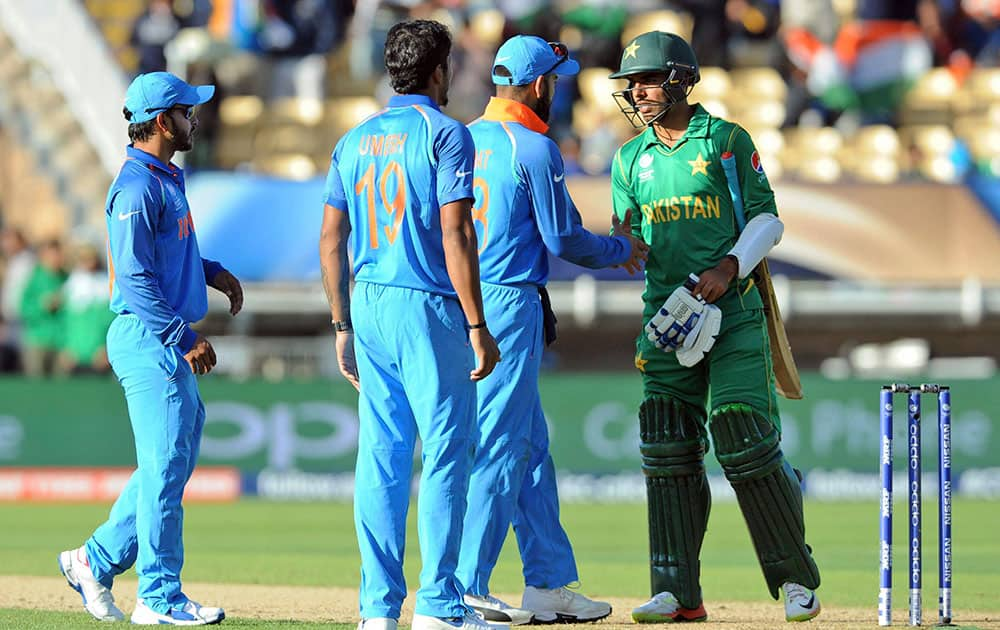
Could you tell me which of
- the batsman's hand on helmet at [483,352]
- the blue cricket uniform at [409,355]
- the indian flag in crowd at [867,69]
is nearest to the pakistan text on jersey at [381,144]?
the blue cricket uniform at [409,355]

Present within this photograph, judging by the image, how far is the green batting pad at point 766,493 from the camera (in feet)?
26.1

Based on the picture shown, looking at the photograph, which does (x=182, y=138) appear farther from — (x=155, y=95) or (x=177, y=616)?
(x=177, y=616)

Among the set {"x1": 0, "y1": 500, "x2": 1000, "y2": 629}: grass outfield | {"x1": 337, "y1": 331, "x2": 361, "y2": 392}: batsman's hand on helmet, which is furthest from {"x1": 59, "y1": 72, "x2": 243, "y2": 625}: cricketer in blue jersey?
{"x1": 337, "y1": 331, "x2": 361, "y2": 392}: batsman's hand on helmet

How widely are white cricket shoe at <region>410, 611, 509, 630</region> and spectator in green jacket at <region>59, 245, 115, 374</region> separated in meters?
12.6

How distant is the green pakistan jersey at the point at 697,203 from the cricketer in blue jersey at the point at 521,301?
150 mm

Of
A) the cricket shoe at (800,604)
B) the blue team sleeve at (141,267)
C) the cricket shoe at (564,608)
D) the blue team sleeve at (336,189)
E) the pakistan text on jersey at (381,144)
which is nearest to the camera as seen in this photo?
the pakistan text on jersey at (381,144)

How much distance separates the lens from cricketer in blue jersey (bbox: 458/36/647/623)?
7.69m

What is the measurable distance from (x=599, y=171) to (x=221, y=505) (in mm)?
5468

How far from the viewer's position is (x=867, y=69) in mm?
23297

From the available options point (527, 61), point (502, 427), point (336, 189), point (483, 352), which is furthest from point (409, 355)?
point (527, 61)

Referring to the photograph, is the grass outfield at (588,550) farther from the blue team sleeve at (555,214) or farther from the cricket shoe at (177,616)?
the blue team sleeve at (555,214)

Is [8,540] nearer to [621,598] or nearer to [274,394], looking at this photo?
[274,394]

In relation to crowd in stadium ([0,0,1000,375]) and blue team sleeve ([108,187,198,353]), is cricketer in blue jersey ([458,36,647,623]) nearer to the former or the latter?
blue team sleeve ([108,187,198,353])

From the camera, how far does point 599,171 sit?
66.4ft
